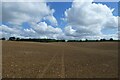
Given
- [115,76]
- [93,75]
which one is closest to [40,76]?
[93,75]

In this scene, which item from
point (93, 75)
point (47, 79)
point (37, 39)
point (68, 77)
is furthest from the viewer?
point (37, 39)

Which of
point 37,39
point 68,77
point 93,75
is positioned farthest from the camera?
point 37,39

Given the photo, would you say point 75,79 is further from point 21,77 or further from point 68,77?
point 21,77

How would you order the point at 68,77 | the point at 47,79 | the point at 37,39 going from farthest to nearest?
the point at 37,39 → the point at 68,77 → the point at 47,79

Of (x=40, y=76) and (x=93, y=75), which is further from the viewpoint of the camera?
(x=93, y=75)

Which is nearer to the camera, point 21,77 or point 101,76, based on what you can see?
point 21,77

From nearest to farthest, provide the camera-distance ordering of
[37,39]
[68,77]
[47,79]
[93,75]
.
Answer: [47,79] < [68,77] < [93,75] < [37,39]

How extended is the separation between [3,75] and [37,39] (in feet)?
428

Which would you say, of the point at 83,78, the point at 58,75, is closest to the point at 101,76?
the point at 83,78

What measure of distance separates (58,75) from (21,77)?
2213 millimetres

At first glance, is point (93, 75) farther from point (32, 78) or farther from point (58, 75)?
point (32, 78)

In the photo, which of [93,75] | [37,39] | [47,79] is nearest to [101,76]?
[93,75]

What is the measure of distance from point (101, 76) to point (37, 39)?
428 feet

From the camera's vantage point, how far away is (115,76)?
45.5 ft
